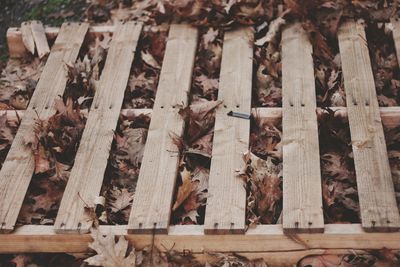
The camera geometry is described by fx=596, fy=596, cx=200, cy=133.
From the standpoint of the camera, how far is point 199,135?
9.66ft

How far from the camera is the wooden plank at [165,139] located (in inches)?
101

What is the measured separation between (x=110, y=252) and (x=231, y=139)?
79cm

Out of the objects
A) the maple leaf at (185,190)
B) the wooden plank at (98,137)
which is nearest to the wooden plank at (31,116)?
the wooden plank at (98,137)

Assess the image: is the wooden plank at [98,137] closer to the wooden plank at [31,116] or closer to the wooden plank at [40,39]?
the wooden plank at [31,116]

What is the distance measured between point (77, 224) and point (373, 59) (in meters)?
1.83

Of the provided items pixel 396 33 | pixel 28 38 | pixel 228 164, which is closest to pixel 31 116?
A: pixel 28 38

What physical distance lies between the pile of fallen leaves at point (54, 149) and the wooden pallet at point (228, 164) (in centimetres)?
6

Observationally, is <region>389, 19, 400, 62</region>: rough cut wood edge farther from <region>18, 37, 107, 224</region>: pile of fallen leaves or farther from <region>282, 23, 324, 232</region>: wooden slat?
<region>18, 37, 107, 224</region>: pile of fallen leaves

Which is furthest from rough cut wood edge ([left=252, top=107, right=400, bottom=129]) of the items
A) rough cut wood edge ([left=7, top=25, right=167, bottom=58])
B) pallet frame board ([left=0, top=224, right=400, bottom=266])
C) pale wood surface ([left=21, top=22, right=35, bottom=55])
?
pale wood surface ([left=21, top=22, right=35, bottom=55])

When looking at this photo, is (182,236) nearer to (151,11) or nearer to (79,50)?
(79,50)

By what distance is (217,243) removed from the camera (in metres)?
2.51

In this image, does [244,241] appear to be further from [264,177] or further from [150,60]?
[150,60]

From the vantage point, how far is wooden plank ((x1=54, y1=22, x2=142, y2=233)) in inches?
103

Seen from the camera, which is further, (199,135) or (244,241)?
(199,135)
